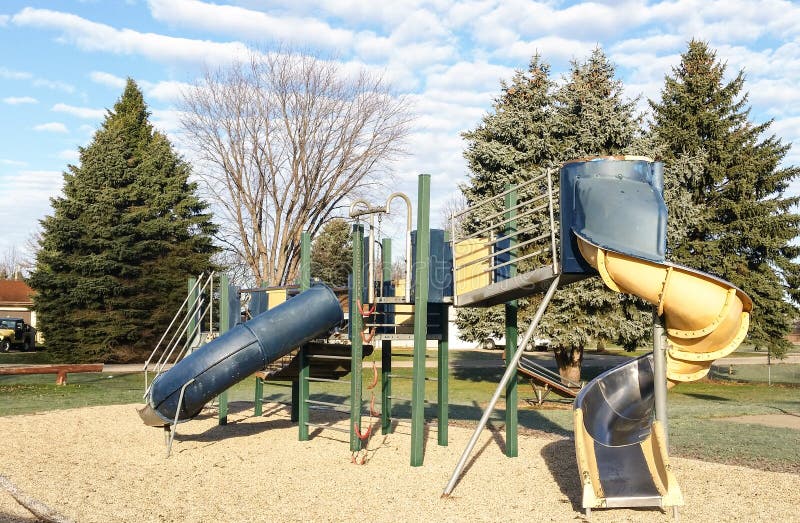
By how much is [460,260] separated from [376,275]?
128 centimetres

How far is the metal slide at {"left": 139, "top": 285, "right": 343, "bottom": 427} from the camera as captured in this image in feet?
36.3

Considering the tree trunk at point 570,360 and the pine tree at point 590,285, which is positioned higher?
the pine tree at point 590,285

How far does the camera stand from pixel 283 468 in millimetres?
10070

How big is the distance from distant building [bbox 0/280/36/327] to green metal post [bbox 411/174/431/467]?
48.3 meters

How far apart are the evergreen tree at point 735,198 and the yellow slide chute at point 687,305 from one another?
20.3 meters

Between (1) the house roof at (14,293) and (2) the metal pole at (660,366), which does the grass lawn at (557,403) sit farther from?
(1) the house roof at (14,293)

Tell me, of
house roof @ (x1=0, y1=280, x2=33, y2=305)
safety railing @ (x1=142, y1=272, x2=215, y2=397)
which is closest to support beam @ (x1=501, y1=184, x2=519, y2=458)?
safety railing @ (x1=142, y1=272, x2=215, y2=397)

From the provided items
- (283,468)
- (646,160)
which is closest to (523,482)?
(283,468)

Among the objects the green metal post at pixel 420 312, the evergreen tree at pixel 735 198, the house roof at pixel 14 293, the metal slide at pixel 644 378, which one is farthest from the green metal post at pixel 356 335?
the house roof at pixel 14 293

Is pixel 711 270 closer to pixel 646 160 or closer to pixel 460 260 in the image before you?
pixel 460 260

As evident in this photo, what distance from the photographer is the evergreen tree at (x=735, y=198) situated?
1086 inches

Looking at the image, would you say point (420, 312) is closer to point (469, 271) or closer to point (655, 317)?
point (469, 271)

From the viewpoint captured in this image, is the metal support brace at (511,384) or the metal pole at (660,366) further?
the metal support brace at (511,384)

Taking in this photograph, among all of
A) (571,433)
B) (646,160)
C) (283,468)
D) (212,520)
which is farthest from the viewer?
(571,433)
